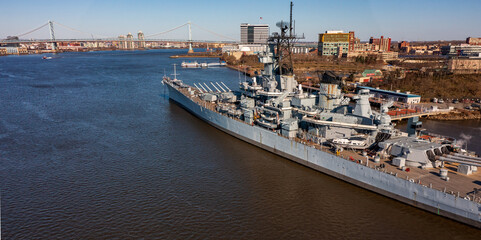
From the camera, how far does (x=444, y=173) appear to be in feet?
55.9

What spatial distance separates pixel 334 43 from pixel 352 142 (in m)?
106

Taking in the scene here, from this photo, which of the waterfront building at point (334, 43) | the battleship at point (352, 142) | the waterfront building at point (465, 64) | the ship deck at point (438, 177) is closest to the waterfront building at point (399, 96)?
the battleship at point (352, 142)

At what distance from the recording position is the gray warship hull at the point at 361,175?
51.3 feet

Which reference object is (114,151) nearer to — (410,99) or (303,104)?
(303,104)

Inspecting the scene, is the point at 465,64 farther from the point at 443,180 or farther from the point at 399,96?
the point at 443,180

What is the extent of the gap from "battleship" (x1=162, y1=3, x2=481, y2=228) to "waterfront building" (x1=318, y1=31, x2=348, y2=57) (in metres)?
90.3

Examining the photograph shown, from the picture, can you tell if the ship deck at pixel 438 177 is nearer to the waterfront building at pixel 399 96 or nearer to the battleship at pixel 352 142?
the battleship at pixel 352 142

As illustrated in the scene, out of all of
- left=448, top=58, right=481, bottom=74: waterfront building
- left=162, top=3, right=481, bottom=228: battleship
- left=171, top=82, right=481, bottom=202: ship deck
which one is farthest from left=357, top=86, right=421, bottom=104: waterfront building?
left=448, top=58, right=481, bottom=74: waterfront building

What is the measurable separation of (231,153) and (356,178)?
39.5ft

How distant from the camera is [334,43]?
117m

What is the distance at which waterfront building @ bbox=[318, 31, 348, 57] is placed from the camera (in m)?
114

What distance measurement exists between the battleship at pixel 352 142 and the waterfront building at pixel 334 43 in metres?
90.3

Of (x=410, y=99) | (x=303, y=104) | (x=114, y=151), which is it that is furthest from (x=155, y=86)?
(x=410, y=99)

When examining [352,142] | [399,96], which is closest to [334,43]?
[399,96]
